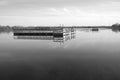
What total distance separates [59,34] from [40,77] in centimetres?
7162

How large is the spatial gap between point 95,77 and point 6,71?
15103 millimetres

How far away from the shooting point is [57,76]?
66.5 ft

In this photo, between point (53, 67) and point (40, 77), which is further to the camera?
point (53, 67)

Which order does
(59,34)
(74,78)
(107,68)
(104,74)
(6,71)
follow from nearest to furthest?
(74,78) → (104,74) → (6,71) → (107,68) → (59,34)

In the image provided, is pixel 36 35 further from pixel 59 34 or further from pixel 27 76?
pixel 27 76

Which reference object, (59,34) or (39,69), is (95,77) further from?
(59,34)

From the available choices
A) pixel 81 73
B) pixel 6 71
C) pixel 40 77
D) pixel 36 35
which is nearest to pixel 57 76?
pixel 40 77

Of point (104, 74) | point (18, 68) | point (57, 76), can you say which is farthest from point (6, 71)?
point (104, 74)

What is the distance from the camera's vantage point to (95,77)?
1984cm

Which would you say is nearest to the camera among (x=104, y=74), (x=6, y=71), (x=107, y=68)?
(x=104, y=74)

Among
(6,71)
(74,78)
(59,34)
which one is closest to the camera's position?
(74,78)

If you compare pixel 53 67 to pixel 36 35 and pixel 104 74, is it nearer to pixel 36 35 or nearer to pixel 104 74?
pixel 104 74

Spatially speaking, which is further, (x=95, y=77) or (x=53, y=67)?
(x=53, y=67)

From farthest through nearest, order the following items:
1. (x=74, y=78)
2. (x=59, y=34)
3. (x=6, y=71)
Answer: (x=59, y=34) < (x=6, y=71) < (x=74, y=78)
